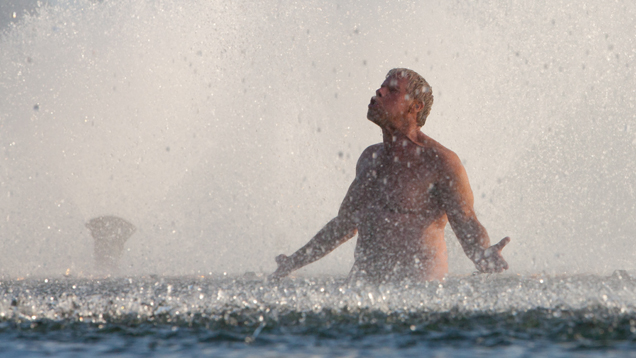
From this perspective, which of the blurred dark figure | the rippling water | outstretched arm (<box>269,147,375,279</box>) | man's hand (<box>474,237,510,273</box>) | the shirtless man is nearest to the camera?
the rippling water

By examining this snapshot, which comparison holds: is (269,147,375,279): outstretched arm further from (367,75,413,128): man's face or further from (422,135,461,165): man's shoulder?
(422,135,461,165): man's shoulder

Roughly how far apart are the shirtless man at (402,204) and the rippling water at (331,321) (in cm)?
80

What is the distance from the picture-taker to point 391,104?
3.50m

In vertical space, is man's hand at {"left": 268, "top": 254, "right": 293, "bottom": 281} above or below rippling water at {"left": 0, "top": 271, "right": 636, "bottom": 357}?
above

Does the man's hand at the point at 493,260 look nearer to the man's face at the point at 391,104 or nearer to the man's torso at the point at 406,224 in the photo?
the man's torso at the point at 406,224

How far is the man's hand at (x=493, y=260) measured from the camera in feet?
9.56

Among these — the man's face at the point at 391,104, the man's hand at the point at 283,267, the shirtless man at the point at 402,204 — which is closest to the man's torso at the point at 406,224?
the shirtless man at the point at 402,204

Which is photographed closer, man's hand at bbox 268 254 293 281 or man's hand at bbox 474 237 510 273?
man's hand at bbox 474 237 510 273

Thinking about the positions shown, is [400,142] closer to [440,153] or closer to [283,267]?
[440,153]

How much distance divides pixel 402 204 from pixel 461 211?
29 centimetres

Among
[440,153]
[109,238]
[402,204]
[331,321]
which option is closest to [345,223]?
[402,204]

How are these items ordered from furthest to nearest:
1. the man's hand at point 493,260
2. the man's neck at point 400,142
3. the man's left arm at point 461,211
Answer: the man's neck at point 400,142 → the man's left arm at point 461,211 → the man's hand at point 493,260

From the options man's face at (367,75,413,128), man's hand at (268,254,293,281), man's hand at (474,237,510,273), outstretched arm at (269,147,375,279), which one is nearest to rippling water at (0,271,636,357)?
man's hand at (474,237,510,273)

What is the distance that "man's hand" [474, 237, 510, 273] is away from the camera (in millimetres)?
2914
